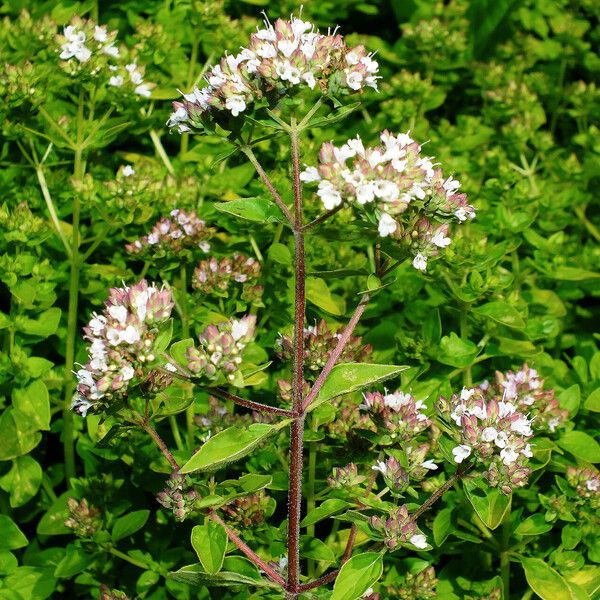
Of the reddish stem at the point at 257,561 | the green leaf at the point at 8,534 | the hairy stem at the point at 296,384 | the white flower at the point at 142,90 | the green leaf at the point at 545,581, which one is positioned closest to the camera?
the hairy stem at the point at 296,384

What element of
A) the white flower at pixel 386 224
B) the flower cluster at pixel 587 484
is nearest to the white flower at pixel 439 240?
the white flower at pixel 386 224

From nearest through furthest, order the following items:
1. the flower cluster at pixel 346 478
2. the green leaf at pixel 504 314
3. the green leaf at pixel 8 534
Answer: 1. the flower cluster at pixel 346 478
2. the green leaf at pixel 8 534
3. the green leaf at pixel 504 314

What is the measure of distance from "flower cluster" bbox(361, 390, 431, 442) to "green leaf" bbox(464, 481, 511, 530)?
17 cm

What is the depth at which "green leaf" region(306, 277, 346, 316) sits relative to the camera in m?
2.65

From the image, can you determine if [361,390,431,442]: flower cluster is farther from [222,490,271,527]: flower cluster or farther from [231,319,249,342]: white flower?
[231,319,249,342]: white flower

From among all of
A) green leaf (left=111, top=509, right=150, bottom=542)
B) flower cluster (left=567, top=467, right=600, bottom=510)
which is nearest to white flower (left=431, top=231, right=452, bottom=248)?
flower cluster (left=567, top=467, right=600, bottom=510)

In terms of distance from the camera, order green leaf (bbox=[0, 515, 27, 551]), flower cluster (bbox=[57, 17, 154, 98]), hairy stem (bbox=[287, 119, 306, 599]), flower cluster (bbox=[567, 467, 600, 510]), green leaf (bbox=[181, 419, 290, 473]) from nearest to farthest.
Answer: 1. green leaf (bbox=[181, 419, 290, 473])
2. hairy stem (bbox=[287, 119, 306, 599])
3. flower cluster (bbox=[567, 467, 600, 510])
4. green leaf (bbox=[0, 515, 27, 551])
5. flower cluster (bbox=[57, 17, 154, 98])

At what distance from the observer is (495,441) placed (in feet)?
6.39

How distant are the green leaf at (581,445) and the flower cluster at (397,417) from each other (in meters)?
0.54

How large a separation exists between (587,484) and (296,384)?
3.17 ft

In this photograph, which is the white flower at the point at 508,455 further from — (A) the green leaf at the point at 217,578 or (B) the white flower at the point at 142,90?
(B) the white flower at the point at 142,90

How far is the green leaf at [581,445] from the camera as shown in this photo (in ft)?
7.79

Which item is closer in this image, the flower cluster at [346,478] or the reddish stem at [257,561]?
the reddish stem at [257,561]

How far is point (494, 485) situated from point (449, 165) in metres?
1.61
